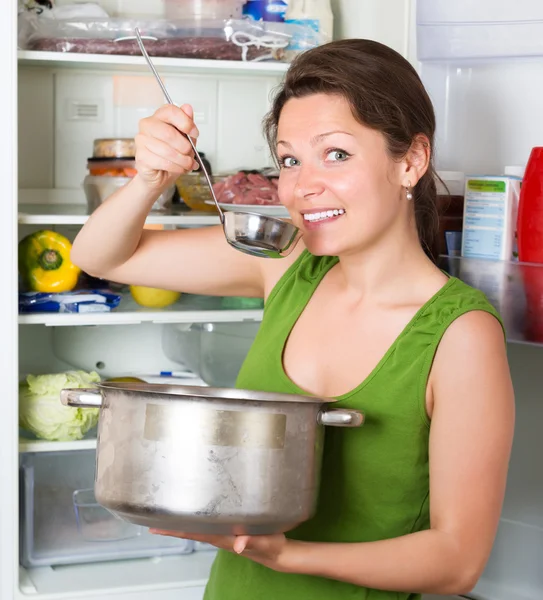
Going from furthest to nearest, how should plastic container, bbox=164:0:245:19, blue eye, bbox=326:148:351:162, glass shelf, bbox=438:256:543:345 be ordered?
plastic container, bbox=164:0:245:19
glass shelf, bbox=438:256:543:345
blue eye, bbox=326:148:351:162

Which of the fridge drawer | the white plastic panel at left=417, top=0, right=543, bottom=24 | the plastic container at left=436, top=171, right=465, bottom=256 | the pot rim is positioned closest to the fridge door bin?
the white plastic panel at left=417, top=0, right=543, bottom=24

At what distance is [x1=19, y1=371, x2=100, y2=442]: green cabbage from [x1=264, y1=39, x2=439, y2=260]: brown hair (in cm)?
99

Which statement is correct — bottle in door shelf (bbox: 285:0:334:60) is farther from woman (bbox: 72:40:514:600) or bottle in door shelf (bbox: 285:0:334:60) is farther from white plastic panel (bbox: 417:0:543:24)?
woman (bbox: 72:40:514:600)

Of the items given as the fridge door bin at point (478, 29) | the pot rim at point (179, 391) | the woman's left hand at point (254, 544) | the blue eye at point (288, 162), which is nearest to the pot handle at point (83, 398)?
the pot rim at point (179, 391)

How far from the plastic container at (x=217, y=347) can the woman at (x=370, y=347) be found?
37.2 inches

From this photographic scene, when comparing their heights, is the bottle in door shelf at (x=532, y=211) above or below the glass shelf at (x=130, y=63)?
below

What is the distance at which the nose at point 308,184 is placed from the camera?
3.41 feet

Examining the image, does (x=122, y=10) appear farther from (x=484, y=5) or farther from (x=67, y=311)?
(x=484, y=5)

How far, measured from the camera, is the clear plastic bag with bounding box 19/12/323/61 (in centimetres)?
187

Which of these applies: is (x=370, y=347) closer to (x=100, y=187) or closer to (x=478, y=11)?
(x=478, y=11)

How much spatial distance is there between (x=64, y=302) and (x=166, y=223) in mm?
262

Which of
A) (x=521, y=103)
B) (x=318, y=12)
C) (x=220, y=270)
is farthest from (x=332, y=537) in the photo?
(x=318, y=12)

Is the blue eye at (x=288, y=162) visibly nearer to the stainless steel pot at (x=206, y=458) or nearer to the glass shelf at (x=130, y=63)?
the stainless steel pot at (x=206, y=458)

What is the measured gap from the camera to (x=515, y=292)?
1360mm
